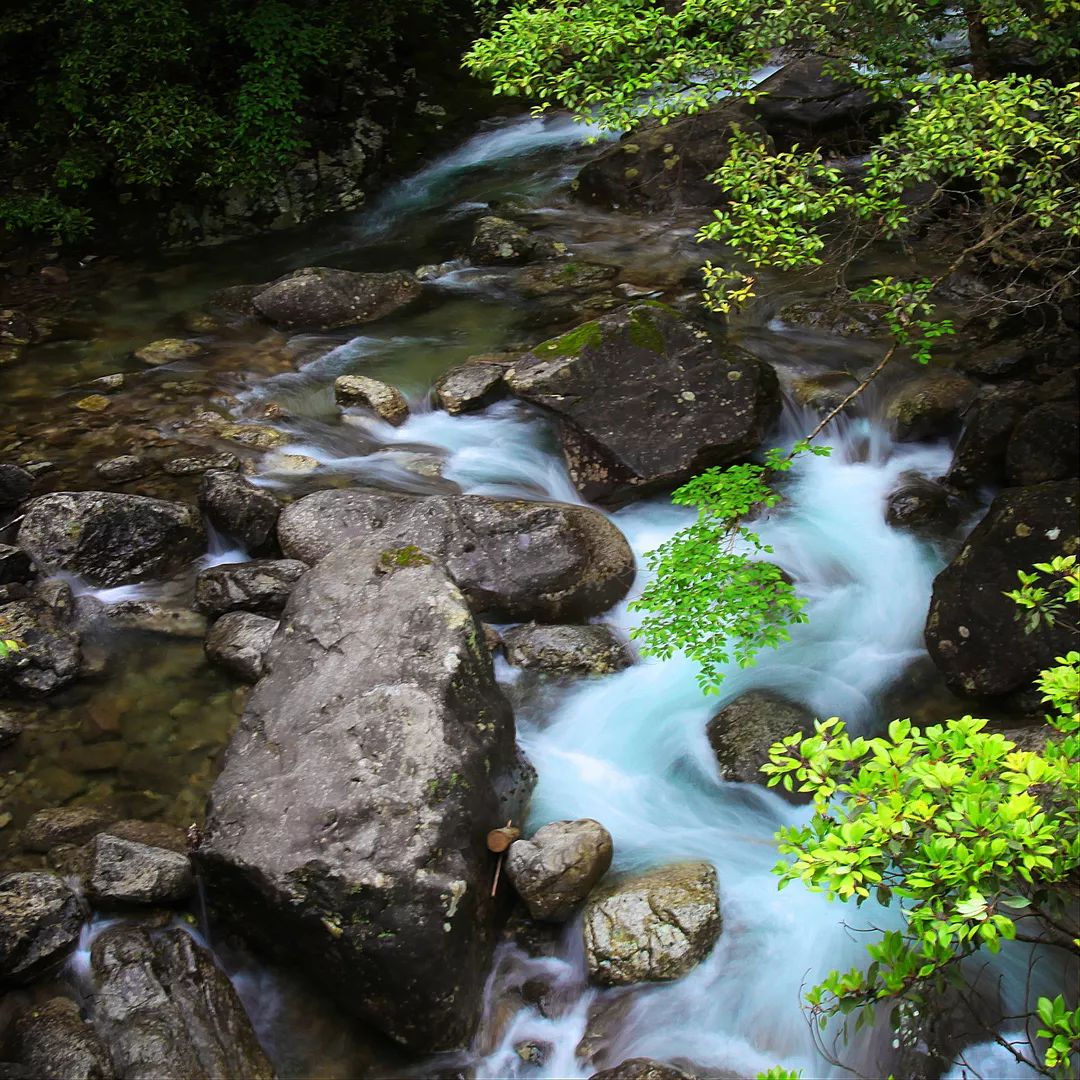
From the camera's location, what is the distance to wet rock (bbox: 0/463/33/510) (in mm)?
8117

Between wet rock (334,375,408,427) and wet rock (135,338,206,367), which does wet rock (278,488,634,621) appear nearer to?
wet rock (334,375,408,427)

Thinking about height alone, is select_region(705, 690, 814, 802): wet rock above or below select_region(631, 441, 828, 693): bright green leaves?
below

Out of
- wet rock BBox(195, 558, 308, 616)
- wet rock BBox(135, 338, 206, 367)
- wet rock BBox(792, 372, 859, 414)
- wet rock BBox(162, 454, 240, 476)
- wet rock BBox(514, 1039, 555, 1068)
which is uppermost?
wet rock BBox(135, 338, 206, 367)

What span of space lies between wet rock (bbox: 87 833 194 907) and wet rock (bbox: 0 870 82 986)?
0.54 ft

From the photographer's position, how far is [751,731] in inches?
250

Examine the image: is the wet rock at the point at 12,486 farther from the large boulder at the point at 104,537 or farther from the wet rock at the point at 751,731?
the wet rock at the point at 751,731

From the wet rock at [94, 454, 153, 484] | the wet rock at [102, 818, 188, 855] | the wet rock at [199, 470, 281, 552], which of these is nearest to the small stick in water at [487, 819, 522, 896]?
the wet rock at [102, 818, 188, 855]

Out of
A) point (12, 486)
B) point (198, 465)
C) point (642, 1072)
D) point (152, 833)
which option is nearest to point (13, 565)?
point (12, 486)

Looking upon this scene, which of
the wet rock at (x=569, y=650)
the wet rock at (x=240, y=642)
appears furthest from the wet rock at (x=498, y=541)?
→ the wet rock at (x=240, y=642)

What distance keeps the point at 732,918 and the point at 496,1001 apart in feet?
4.28

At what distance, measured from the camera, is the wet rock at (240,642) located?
6762 mm

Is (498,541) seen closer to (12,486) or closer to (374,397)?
(374,397)

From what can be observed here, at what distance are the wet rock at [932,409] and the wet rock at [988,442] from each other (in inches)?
17.6

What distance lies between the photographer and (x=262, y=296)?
10.9 m
